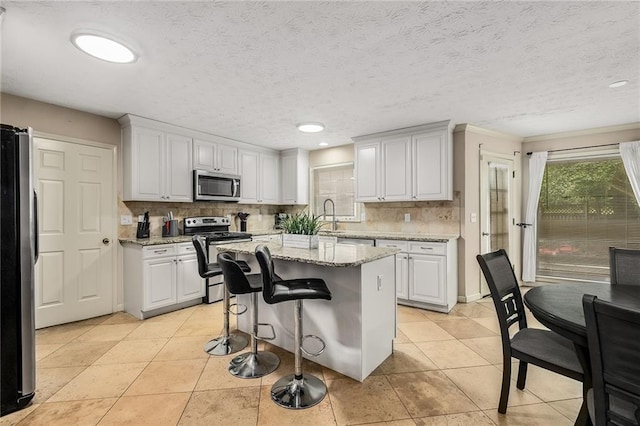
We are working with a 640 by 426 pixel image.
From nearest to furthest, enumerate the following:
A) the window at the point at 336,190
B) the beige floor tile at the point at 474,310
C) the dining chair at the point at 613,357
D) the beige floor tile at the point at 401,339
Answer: the dining chair at the point at 613,357
the beige floor tile at the point at 401,339
the beige floor tile at the point at 474,310
the window at the point at 336,190

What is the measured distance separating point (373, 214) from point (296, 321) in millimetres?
3208

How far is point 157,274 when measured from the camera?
11.9 ft

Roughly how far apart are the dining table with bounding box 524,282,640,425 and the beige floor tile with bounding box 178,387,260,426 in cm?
173

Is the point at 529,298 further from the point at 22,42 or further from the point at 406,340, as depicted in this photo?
the point at 22,42

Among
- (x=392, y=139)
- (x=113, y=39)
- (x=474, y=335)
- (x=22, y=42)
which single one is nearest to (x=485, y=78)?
(x=392, y=139)

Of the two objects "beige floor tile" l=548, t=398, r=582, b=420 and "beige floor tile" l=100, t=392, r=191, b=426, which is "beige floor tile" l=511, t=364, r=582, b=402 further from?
"beige floor tile" l=100, t=392, r=191, b=426

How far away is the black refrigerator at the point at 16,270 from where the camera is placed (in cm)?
189

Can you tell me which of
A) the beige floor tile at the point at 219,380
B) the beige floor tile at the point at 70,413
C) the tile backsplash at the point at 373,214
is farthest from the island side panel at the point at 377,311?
the tile backsplash at the point at 373,214

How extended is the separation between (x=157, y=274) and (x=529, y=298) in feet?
12.0

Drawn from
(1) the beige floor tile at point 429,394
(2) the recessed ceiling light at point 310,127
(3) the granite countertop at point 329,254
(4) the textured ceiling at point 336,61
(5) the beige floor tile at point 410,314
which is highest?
(4) the textured ceiling at point 336,61

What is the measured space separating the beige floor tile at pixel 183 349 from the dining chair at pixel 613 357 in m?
2.60

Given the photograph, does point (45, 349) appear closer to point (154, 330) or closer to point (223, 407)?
point (154, 330)

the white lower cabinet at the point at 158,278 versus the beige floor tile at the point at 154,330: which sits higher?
the white lower cabinet at the point at 158,278

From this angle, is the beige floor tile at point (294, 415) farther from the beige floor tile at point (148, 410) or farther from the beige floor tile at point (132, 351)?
the beige floor tile at point (132, 351)
